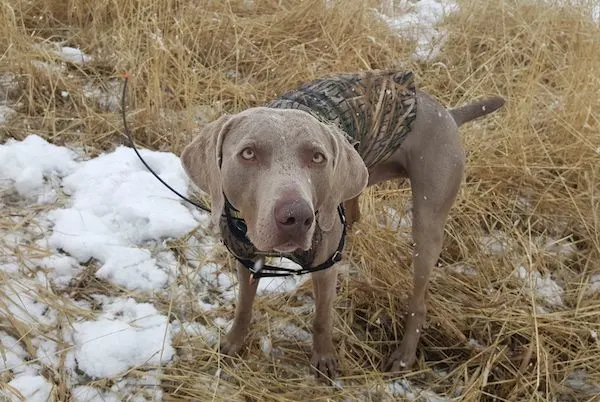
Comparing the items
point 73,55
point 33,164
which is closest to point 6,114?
point 33,164

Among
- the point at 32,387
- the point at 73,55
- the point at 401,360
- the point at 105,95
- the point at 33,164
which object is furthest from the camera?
the point at 73,55

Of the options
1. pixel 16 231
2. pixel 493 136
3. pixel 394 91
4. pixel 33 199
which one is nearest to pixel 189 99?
pixel 33 199

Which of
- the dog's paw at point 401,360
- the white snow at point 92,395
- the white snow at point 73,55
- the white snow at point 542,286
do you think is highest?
the white snow at point 73,55

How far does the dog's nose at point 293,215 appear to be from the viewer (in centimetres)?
172

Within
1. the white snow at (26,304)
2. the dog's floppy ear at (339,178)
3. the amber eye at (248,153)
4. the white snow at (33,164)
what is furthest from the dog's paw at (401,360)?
the white snow at (33,164)

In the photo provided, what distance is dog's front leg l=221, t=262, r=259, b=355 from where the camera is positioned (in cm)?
254

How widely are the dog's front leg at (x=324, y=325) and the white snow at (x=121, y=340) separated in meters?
0.64

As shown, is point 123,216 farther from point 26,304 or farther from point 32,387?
point 32,387

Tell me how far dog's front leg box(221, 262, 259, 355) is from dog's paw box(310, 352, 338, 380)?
34cm

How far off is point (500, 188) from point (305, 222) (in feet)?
7.65

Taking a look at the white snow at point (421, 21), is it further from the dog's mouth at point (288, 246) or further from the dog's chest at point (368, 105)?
the dog's mouth at point (288, 246)

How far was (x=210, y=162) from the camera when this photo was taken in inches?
80.5

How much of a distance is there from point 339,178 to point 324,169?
0.12m

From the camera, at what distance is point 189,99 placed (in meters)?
3.96
